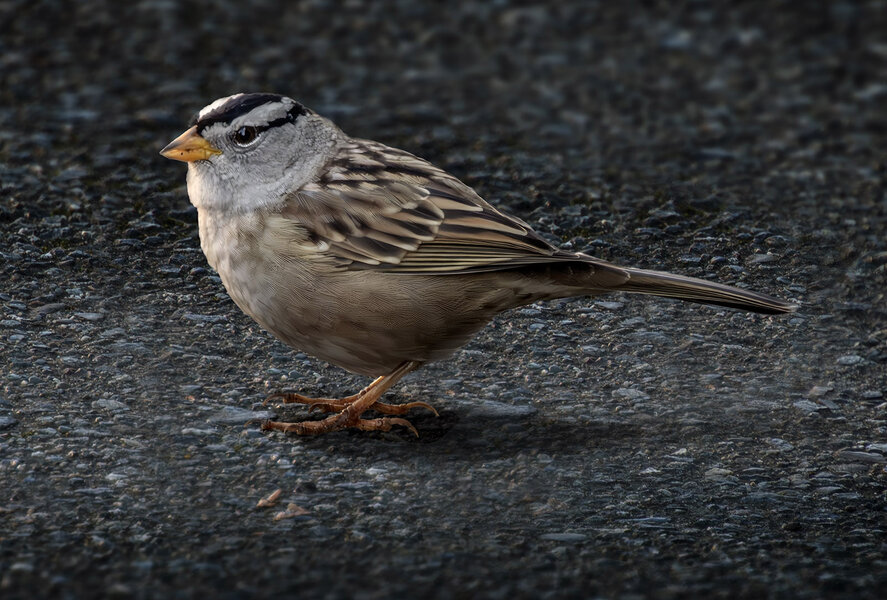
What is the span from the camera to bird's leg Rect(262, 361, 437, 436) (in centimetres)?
495

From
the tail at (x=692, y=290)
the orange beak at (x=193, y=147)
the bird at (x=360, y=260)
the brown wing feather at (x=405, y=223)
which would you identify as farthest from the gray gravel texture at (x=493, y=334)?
the orange beak at (x=193, y=147)

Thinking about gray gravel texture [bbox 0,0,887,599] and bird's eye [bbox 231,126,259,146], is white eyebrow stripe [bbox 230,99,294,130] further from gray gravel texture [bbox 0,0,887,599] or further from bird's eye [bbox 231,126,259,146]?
gray gravel texture [bbox 0,0,887,599]

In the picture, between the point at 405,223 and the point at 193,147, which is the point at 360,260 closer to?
the point at 405,223

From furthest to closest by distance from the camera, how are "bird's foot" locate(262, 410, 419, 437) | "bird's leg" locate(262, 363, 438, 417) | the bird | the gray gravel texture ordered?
1. "bird's leg" locate(262, 363, 438, 417)
2. "bird's foot" locate(262, 410, 419, 437)
3. the bird
4. the gray gravel texture

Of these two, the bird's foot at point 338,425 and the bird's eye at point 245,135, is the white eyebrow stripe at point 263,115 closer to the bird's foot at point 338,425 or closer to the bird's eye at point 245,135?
the bird's eye at point 245,135

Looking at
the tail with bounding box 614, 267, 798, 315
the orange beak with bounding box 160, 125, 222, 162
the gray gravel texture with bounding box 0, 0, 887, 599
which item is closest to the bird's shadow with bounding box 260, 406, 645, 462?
the gray gravel texture with bounding box 0, 0, 887, 599

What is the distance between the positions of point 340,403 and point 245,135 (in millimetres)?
1187

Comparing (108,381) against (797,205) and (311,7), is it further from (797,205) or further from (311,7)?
(311,7)

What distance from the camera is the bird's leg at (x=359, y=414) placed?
16.3ft

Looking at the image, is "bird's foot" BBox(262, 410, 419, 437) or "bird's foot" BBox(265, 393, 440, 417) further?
"bird's foot" BBox(265, 393, 440, 417)

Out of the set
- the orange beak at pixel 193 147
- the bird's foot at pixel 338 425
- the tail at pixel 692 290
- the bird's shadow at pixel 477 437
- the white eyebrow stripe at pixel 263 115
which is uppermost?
the white eyebrow stripe at pixel 263 115

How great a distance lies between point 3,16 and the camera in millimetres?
8891

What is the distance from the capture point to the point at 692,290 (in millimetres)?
4918

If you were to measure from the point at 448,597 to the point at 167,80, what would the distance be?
5.28m
